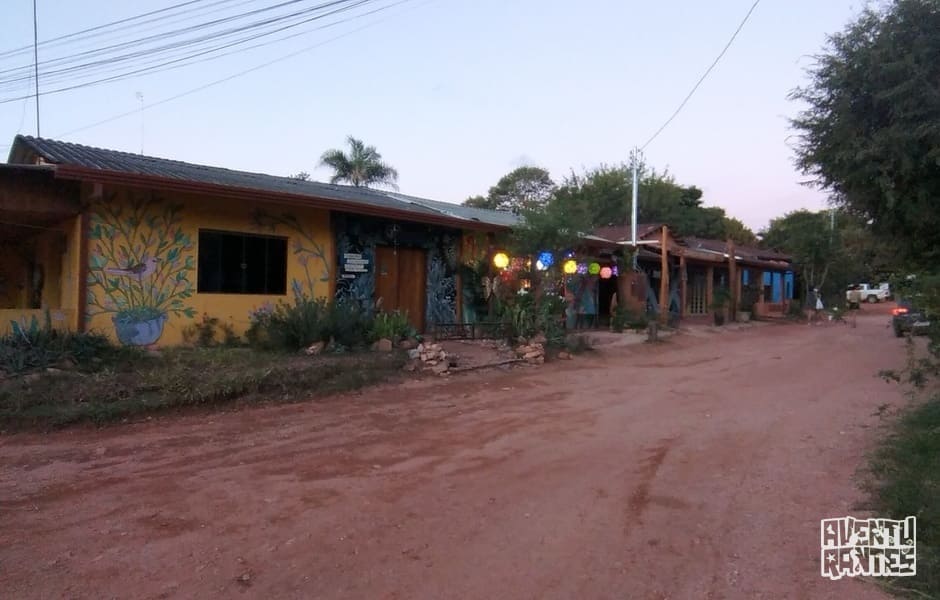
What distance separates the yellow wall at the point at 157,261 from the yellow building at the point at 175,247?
0.02m

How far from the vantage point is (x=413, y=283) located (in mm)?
16188

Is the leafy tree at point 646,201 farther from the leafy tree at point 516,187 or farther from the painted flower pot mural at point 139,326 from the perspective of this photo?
the painted flower pot mural at point 139,326

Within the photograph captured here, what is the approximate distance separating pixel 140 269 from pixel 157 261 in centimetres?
31

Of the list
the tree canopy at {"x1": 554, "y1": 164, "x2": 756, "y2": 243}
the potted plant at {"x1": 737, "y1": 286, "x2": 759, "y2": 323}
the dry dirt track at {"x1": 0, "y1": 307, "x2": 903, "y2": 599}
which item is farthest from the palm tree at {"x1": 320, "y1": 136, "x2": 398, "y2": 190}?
the dry dirt track at {"x1": 0, "y1": 307, "x2": 903, "y2": 599}

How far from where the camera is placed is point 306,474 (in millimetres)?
6082

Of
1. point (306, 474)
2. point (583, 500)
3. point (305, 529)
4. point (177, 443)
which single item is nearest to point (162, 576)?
point (305, 529)

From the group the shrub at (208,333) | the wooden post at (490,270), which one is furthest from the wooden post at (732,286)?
the shrub at (208,333)

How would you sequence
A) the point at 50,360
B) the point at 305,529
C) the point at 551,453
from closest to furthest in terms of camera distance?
the point at 305,529
the point at 551,453
the point at 50,360

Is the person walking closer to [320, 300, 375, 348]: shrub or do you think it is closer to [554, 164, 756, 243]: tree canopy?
[554, 164, 756, 243]: tree canopy

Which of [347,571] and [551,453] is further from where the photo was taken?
[551,453]

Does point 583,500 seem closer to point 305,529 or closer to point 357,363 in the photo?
point 305,529

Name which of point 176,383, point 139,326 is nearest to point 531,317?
point 139,326

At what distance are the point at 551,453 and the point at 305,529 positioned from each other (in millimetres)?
2949

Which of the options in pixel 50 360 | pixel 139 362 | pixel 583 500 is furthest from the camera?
pixel 139 362
